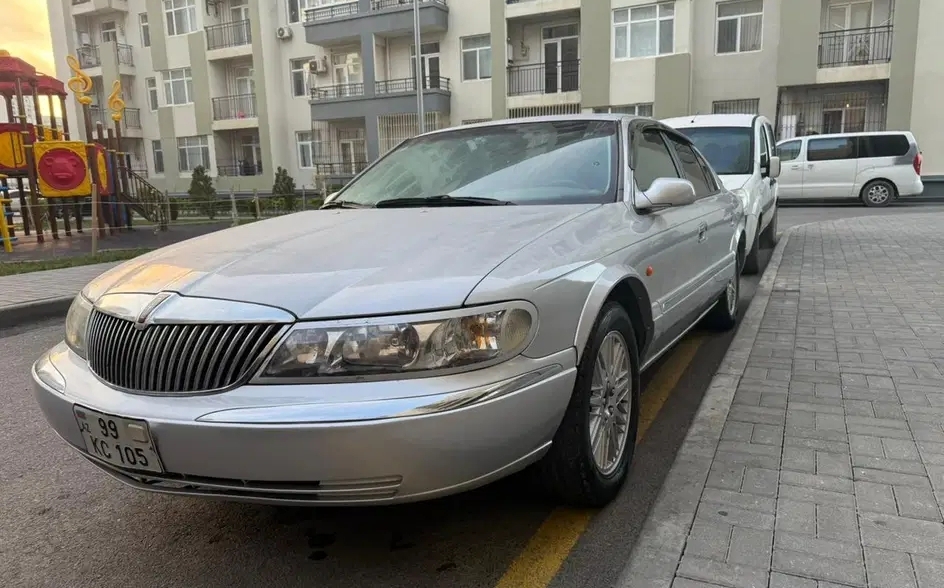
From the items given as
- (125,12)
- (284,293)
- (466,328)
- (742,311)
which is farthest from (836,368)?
(125,12)

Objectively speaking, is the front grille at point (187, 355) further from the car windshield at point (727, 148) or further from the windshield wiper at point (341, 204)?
the car windshield at point (727, 148)

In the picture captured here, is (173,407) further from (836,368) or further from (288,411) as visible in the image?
(836,368)

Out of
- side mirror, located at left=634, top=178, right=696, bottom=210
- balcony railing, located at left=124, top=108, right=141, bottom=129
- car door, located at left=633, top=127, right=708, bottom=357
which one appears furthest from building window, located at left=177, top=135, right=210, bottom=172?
side mirror, located at left=634, top=178, right=696, bottom=210

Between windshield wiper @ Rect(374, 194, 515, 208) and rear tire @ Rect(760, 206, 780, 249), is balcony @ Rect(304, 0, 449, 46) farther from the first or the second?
windshield wiper @ Rect(374, 194, 515, 208)

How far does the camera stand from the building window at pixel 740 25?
2219cm

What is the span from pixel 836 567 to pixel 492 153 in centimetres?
250

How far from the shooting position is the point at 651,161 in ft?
12.8

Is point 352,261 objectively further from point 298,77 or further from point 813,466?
point 298,77

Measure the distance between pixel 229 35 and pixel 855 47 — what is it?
2488 cm

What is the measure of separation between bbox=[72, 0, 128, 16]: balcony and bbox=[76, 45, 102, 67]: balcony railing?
160 centimetres

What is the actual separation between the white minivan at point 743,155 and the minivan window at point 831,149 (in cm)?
1089

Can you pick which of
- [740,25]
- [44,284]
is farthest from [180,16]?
[44,284]

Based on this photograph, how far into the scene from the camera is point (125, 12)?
3409cm

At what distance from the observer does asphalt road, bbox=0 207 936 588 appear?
95.4 inches
